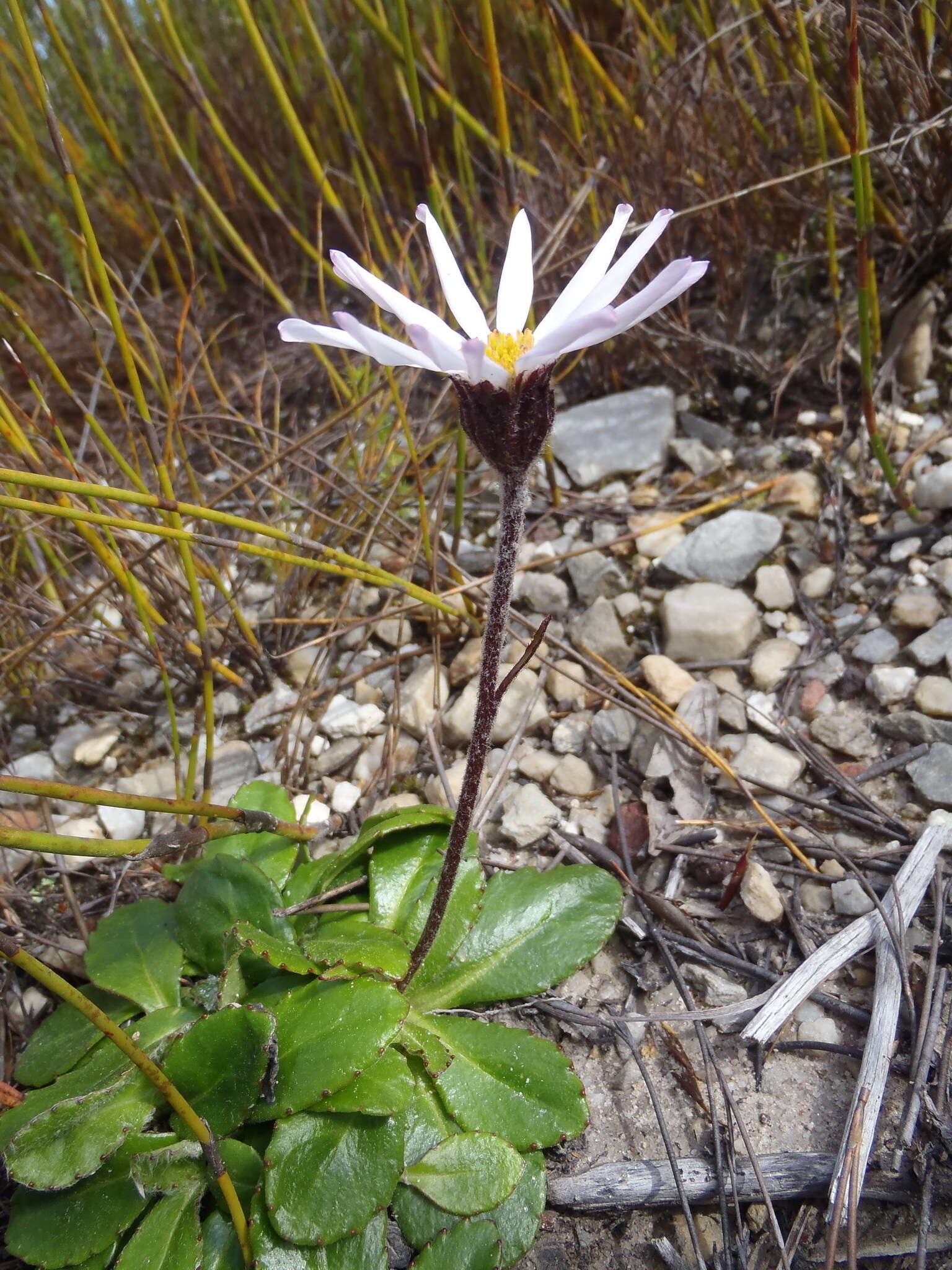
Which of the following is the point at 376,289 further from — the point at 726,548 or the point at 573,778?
the point at 726,548

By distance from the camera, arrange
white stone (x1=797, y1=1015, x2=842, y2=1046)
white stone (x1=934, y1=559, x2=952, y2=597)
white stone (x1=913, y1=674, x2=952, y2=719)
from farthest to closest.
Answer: white stone (x1=934, y1=559, x2=952, y2=597) → white stone (x1=913, y1=674, x2=952, y2=719) → white stone (x1=797, y1=1015, x2=842, y2=1046)

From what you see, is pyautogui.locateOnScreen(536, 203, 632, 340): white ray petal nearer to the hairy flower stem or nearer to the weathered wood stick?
the hairy flower stem

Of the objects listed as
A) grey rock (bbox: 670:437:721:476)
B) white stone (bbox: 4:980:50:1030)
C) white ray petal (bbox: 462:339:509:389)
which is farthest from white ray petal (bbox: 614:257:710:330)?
grey rock (bbox: 670:437:721:476)

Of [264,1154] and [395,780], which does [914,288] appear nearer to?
[395,780]

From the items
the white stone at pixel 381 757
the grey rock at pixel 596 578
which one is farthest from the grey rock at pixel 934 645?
the white stone at pixel 381 757

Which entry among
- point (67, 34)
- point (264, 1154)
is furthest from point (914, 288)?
point (67, 34)

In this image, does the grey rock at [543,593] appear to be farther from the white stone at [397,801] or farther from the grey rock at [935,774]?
the grey rock at [935,774]

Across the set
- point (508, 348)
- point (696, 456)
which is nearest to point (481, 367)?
point (508, 348)
